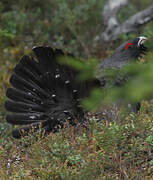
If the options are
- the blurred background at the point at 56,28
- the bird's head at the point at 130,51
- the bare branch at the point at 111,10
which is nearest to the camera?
the bird's head at the point at 130,51

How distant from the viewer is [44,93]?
584 centimetres

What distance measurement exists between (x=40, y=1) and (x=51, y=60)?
6.29 metres

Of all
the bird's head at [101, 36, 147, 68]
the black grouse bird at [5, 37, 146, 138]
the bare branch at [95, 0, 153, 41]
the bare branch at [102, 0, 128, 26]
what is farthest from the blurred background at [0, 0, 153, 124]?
the black grouse bird at [5, 37, 146, 138]

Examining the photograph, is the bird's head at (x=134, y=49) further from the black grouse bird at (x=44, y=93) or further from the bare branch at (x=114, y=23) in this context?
the bare branch at (x=114, y=23)

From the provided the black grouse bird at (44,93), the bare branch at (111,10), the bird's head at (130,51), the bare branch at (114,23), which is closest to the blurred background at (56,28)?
the bare branch at (114,23)

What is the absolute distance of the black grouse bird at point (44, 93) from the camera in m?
5.63

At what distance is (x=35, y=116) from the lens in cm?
607

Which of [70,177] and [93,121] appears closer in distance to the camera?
[70,177]

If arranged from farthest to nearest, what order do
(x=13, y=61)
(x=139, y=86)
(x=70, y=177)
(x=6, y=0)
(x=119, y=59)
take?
(x=6, y=0) → (x=13, y=61) → (x=119, y=59) → (x=70, y=177) → (x=139, y=86)

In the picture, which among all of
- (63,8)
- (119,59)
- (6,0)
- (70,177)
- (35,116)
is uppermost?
(6,0)

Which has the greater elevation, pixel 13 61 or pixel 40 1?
pixel 40 1

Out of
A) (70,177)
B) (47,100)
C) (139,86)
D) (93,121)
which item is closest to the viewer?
(139,86)

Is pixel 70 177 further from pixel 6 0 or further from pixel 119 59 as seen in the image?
pixel 6 0

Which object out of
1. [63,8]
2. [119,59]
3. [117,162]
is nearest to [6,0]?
[63,8]
